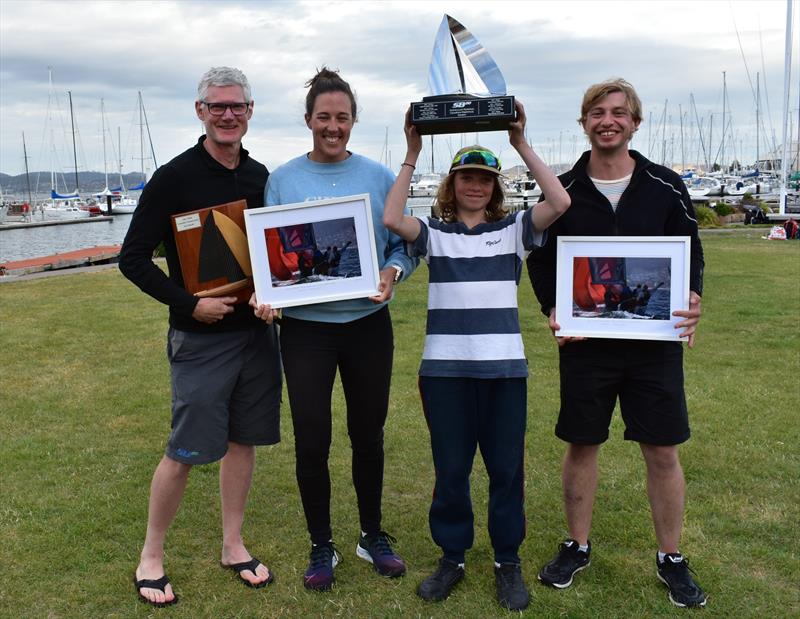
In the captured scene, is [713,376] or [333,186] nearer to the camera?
[333,186]

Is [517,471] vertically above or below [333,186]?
below

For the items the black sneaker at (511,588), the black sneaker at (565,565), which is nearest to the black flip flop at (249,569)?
the black sneaker at (511,588)

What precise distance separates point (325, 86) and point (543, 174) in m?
1.11

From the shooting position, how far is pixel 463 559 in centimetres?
379

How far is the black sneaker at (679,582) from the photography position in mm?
3564

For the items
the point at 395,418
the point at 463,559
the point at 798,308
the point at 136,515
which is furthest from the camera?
the point at 798,308

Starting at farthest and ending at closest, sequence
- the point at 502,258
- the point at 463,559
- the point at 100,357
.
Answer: the point at 100,357
the point at 463,559
the point at 502,258

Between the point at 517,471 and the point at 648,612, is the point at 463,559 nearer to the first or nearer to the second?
the point at 517,471

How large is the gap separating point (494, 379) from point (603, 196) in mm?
1014

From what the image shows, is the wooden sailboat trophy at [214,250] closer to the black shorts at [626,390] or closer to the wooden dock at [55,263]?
the black shorts at [626,390]

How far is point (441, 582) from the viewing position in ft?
12.1

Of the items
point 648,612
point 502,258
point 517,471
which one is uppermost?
point 502,258

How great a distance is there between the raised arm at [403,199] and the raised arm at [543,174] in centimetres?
44

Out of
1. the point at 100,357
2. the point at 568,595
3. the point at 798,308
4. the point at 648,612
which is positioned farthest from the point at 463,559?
the point at 798,308
